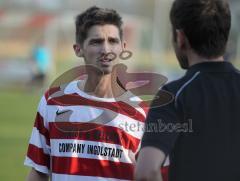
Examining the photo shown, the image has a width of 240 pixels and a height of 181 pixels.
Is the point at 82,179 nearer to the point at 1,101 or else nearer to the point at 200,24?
the point at 200,24

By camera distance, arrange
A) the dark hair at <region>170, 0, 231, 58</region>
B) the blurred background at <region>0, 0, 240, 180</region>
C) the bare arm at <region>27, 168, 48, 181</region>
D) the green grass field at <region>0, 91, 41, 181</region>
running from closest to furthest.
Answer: the dark hair at <region>170, 0, 231, 58</region> → the bare arm at <region>27, 168, 48, 181</region> → the green grass field at <region>0, 91, 41, 181</region> → the blurred background at <region>0, 0, 240, 180</region>

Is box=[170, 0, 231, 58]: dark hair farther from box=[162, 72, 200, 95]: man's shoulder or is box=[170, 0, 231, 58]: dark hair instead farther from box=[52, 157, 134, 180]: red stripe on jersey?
box=[52, 157, 134, 180]: red stripe on jersey

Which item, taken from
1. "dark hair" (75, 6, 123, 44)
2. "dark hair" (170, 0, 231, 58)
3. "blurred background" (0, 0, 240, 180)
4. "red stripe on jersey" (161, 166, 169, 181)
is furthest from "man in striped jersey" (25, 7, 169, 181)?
"blurred background" (0, 0, 240, 180)

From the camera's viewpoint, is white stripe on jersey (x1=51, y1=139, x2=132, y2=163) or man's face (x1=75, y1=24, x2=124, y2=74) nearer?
white stripe on jersey (x1=51, y1=139, x2=132, y2=163)

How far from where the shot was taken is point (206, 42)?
288cm

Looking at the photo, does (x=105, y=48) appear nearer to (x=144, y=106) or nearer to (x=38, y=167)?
(x=144, y=106)

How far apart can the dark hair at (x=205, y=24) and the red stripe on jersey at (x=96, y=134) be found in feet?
3.02

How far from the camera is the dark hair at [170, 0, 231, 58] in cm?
287

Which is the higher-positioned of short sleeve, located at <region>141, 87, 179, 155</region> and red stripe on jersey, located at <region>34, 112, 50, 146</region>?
short sleeve, located at <region>141, 87, 179, 155</region>

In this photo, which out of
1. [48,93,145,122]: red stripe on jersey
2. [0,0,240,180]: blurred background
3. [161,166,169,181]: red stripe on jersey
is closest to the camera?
[161,166,169,181]: red stripe on jersey

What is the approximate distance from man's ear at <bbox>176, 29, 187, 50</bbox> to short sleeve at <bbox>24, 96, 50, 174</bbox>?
1156 mm

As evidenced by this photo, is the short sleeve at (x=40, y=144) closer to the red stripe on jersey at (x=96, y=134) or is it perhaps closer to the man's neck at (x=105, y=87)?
the red stripe on jersey at (x=96, y=134)

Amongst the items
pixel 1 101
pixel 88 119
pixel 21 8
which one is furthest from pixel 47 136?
pixel 21 8

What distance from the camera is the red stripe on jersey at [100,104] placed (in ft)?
12.4
